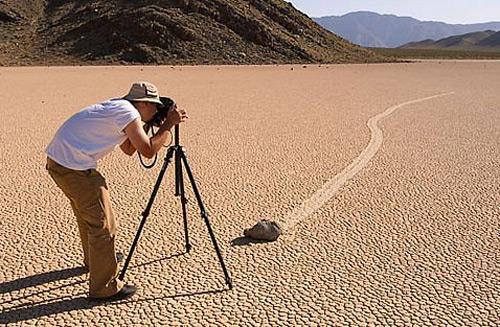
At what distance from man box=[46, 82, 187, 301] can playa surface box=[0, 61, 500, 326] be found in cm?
39

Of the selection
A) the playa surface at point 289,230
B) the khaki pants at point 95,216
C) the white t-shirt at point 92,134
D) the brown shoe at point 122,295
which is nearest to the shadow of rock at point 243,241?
the playa surface at point 289,230

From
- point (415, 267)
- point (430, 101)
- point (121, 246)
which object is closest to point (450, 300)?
point (415, 267)

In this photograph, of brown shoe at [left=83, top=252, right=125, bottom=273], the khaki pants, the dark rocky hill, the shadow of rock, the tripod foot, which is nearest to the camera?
the khaki pants

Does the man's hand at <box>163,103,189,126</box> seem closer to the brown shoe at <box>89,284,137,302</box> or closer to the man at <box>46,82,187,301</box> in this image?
the man at <box>46,82,187,301</box>

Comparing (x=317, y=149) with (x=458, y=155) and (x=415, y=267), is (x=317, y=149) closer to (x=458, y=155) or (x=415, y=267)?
(x=458, y=155)

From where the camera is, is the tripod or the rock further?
the rock

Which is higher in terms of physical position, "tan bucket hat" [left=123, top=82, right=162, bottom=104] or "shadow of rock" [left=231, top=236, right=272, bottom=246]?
"tan bucket hat" [left=123, top=82, right=162, bottom=104]

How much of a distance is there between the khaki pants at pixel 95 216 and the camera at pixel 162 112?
1.81 feet

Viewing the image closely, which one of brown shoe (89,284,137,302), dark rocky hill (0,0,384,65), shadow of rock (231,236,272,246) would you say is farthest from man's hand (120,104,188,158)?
dark rocky hill (0,0,384,65)

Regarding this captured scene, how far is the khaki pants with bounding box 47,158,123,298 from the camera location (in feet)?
12.8

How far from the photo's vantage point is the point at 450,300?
14.2 feet

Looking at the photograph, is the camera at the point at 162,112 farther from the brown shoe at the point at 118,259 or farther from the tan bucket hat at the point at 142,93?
the brown shoe at the point at 118,259

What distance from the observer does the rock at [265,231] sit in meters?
5.48

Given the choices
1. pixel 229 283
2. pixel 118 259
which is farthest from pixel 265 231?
pixel 118 259
